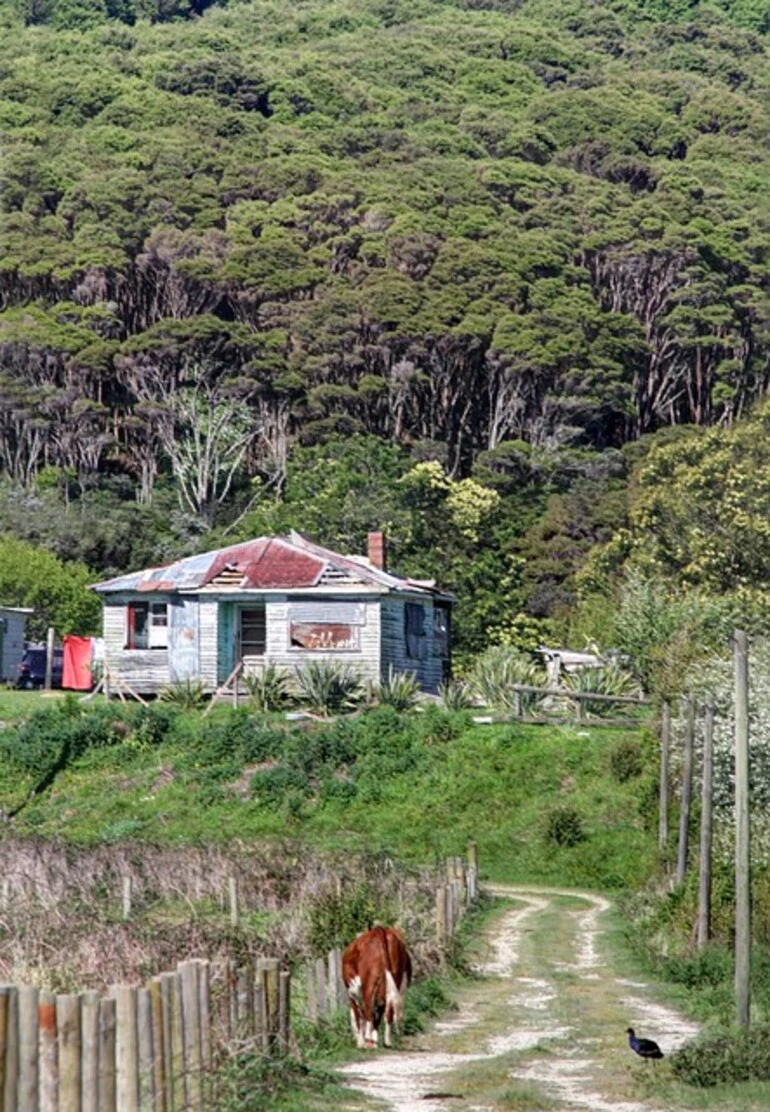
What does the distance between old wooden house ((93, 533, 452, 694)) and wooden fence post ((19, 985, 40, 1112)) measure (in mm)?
43097

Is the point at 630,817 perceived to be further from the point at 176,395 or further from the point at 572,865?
the point at 176,395

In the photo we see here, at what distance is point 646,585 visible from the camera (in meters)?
58.7

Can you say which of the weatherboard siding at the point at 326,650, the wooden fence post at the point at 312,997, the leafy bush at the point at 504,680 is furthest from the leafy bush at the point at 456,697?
the wooden fence post at the point at 312,997

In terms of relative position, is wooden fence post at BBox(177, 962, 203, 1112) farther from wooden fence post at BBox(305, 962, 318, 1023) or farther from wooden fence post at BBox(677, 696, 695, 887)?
wooden fence post at BBox(677, 696, 695, 887)

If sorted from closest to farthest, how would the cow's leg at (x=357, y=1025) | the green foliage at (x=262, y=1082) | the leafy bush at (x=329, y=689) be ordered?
the green foliage at (x=262, y=1082) < the cow's leg at (x=357, y=1025) < the leafy bush at (x=329, y=689)

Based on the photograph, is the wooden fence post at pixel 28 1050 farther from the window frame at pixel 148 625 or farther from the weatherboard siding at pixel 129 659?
the window frame at pixel 148 625

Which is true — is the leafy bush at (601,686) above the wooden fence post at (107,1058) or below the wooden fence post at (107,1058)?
above

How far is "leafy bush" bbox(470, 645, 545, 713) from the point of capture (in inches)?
2015

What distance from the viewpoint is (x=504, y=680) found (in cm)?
5272

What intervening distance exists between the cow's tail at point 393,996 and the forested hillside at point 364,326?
59039mm

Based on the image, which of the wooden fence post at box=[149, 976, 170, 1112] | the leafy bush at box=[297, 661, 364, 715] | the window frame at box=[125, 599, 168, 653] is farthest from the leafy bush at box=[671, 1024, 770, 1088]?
the window frame at box=[125, 599, 168, 653]

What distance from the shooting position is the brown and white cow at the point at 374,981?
17.4 m

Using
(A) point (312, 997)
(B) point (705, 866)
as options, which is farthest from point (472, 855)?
(A) point (312, 997)

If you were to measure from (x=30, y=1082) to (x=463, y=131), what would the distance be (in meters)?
159
